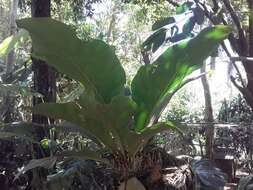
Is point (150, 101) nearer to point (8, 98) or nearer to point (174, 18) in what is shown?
point (174, 18)

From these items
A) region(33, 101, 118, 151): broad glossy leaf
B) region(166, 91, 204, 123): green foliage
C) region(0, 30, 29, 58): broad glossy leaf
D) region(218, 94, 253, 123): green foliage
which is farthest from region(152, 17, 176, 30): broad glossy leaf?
region(166, 91, 204, 123): green foliage

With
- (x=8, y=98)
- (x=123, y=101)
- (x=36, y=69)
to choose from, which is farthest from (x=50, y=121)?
(x=8, y=98)

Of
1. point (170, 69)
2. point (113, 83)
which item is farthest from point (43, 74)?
point (170, 69)

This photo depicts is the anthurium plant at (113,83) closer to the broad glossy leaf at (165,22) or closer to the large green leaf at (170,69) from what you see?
the large green leaf at (170,69)

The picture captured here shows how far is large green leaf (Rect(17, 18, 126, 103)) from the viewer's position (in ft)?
7.98

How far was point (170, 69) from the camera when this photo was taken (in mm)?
2627

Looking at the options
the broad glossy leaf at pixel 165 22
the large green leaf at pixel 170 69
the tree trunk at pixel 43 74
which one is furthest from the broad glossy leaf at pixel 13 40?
the large green leaf at pixel 170 69

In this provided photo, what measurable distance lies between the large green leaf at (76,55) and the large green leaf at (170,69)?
0.14m

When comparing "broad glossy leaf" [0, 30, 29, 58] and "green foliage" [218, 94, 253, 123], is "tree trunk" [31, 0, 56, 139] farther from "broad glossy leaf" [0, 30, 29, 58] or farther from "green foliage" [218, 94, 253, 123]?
"green foliage" [218, 94, 253, 123]

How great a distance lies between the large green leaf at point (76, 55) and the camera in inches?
95.8

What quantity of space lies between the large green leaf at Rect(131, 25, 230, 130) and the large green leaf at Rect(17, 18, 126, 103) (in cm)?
14

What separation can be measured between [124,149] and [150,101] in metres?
0.34

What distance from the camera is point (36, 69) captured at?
166 inches

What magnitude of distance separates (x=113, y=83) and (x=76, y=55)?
306mm
